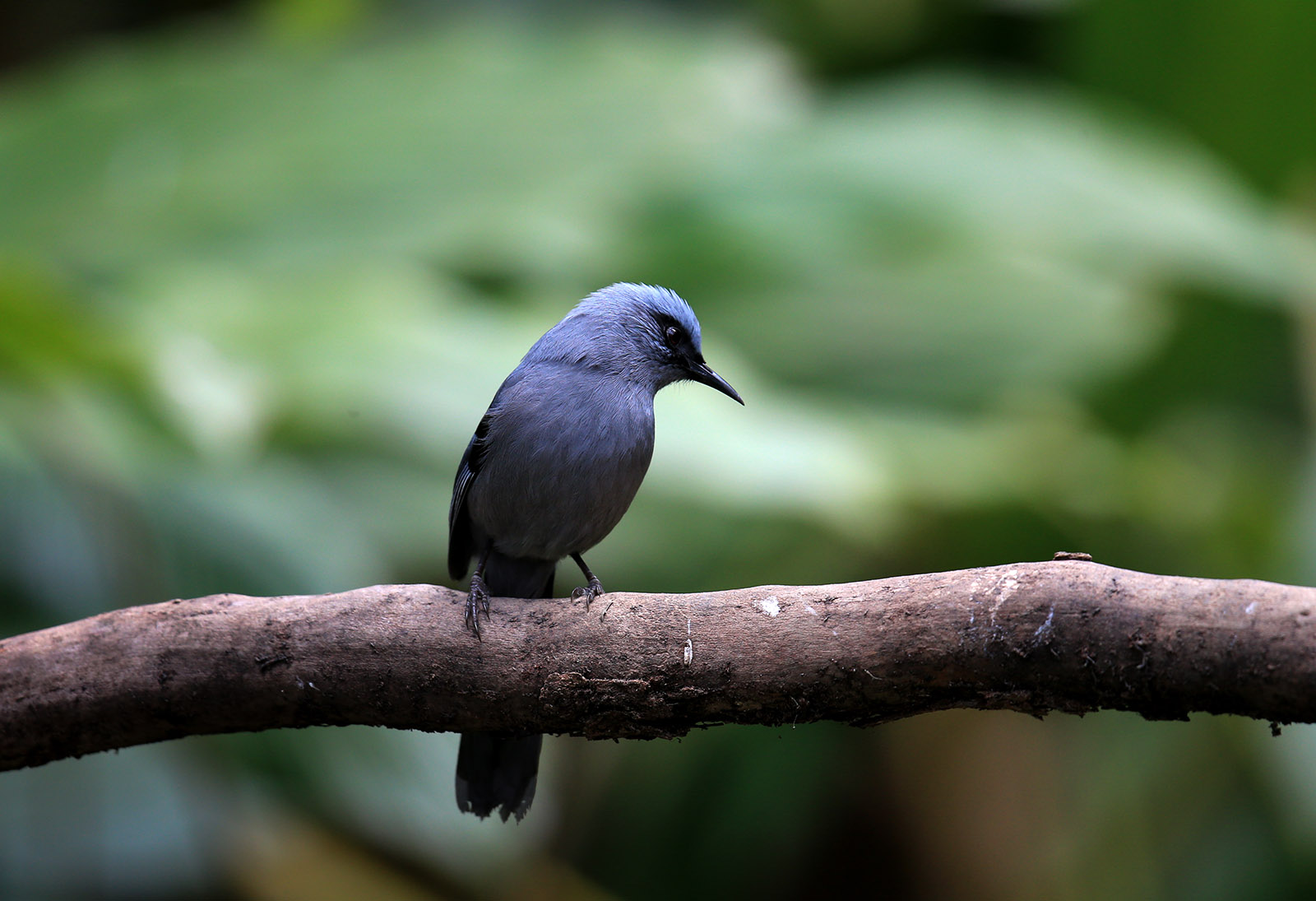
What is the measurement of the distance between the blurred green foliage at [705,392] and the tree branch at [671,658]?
8.41 ft

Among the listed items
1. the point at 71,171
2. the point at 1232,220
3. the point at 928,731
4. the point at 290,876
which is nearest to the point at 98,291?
the point at 71,171

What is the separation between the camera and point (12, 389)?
5.84 metres

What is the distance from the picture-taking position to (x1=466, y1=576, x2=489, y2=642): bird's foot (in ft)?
9.15

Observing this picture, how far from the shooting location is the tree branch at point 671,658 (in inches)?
87.8

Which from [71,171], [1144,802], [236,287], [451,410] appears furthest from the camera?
[71,171]

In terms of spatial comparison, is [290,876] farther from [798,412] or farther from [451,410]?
[798,412]

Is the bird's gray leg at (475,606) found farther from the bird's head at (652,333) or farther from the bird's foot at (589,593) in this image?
the bird's head at (652,333)

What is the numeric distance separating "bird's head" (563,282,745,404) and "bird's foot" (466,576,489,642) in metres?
0.78

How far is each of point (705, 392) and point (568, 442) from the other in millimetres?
2674

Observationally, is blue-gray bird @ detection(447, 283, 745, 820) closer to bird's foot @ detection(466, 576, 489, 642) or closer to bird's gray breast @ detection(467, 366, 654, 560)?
bird's gray breast @ detection(467, 366, 654, 560)

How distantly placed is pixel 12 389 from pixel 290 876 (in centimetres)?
288

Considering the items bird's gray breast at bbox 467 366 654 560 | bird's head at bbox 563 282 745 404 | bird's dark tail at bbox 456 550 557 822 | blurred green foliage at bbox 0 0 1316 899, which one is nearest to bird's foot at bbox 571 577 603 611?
bird's gray breast at bbox 467 366 654 560

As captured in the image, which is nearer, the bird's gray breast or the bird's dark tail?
the bird's gray breast

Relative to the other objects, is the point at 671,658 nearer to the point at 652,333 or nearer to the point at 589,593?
the point at 589,593
